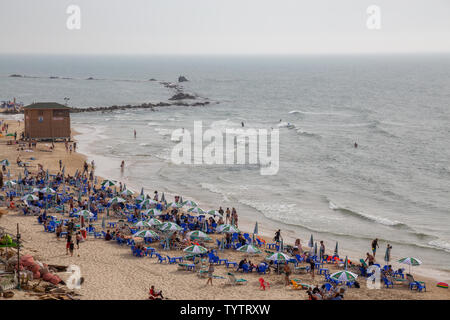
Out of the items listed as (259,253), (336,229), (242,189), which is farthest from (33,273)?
(242,189)

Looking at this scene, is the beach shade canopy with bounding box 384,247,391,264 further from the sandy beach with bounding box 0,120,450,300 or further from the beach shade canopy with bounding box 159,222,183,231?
the beach shade canopy with bounding box 159,222,183,231

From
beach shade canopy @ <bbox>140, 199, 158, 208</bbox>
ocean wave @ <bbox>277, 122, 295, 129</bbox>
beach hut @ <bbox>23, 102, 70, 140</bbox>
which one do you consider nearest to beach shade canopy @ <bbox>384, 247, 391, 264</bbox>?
beach shade canopy @ <bbox>140, 199, 158, 208</bbox>

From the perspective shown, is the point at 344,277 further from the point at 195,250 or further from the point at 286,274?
the point at 195,250

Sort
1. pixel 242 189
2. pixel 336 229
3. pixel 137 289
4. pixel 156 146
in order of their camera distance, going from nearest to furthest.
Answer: pixel 137 289
pixel 336 229
pixel 242 189
pixel 156 146

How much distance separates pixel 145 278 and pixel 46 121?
1211 inches

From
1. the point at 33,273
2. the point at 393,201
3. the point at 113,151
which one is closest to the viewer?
the point at 33,273

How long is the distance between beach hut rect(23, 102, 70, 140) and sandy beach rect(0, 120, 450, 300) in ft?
73.1

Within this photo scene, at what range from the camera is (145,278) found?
17.6m

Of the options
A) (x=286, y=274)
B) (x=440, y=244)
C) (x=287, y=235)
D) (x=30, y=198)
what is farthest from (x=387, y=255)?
(x=30, y=198)

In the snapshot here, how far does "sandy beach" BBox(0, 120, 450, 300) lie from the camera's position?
1628 cm
